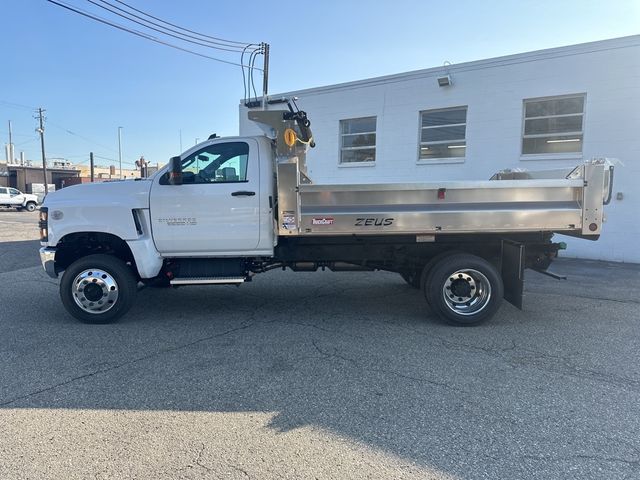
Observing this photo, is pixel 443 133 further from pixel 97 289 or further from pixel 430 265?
pixel 97 289

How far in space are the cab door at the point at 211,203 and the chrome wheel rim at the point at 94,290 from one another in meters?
0.76

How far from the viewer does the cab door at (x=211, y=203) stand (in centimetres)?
→ 575

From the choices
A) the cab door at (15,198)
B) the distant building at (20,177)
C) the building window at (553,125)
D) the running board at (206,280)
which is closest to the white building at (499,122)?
the building window at (553,125)

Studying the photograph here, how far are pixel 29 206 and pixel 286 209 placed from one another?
36427 mm

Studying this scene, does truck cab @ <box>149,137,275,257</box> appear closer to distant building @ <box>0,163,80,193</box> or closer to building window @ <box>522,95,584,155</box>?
building window @ <box>522,95,584,155</box>

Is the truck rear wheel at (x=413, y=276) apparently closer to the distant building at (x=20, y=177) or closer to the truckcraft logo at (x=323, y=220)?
the truckcraft logo at (x=323, y=220)

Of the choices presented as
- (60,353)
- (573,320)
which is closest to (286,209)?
(60,353)

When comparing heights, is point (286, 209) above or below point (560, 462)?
above

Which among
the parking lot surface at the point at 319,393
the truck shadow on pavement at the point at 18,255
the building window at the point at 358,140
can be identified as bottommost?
the parking lot surface at the point at 319,393

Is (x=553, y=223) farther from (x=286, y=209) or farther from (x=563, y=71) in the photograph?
(x=563, y=71)

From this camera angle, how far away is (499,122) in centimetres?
1130

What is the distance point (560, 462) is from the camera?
290cm

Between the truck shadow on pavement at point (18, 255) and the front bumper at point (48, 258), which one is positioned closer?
the front bumper at point (48, 258)

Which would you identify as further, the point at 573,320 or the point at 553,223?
the point at 573,320
